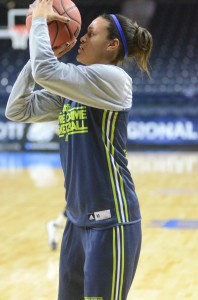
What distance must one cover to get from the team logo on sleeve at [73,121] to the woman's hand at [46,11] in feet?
1.15

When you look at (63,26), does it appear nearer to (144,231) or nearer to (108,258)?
(108,258)

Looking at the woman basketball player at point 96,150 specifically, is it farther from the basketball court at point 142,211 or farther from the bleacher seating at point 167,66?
the bleacher seating at point 167,66

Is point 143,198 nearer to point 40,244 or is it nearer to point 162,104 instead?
point 40,244

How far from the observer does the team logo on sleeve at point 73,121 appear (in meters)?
2.59

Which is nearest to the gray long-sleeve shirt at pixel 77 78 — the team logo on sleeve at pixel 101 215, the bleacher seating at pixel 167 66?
the team logo on sleeve at pixel 101 215

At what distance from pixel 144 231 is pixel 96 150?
464 cm

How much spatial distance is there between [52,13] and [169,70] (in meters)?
18.3

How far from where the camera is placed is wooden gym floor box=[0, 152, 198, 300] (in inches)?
193

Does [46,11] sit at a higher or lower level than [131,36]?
higher

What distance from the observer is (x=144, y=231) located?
7117mm

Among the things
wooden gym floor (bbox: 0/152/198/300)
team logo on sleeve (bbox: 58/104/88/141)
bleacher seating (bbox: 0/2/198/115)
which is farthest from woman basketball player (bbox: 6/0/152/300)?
bleacher seating (bbox: 0/2/198/115)

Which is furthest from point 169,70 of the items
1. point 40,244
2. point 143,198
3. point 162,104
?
point 40,244

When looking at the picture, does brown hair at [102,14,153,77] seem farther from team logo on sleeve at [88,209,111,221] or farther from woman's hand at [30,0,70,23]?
team logo on sleeve at [88,209,111,221]

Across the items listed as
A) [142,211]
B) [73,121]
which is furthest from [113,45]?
[142,211]
